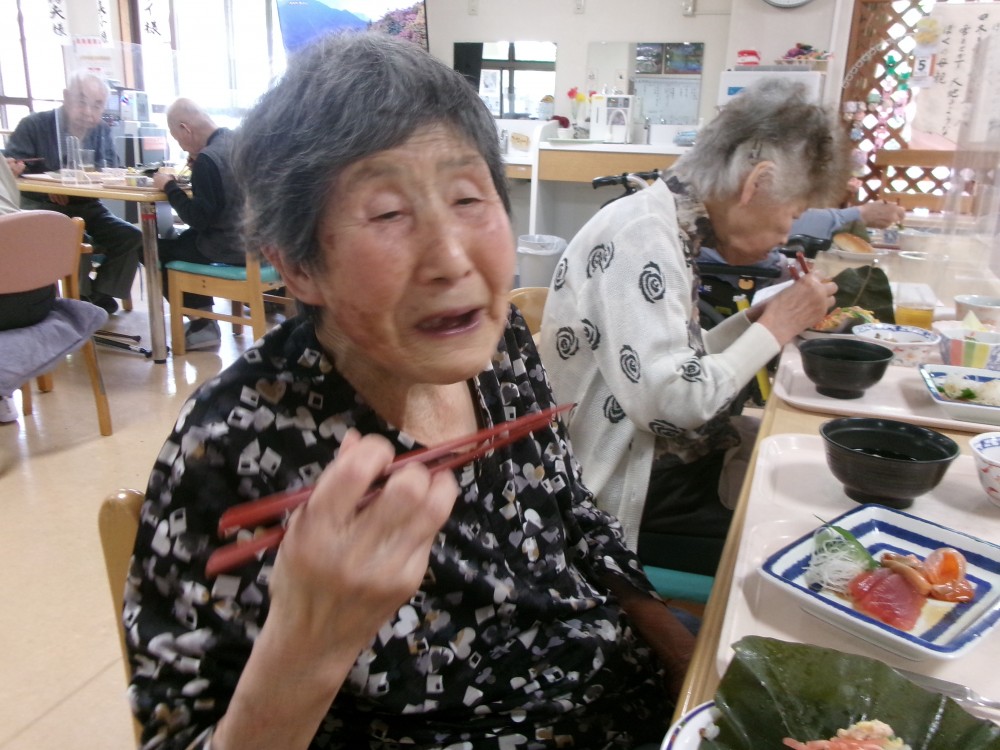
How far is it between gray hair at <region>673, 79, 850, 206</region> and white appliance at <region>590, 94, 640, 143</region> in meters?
4.36

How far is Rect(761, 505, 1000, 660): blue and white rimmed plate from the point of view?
0.64 meters

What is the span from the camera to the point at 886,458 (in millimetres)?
903

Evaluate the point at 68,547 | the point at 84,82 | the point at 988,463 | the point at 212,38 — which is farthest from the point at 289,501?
the point at 212,38

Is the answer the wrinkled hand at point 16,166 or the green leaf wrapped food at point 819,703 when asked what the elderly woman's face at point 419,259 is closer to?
the green leaf wrapped food at point 819,703

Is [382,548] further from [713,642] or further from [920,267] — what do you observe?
[920,267]

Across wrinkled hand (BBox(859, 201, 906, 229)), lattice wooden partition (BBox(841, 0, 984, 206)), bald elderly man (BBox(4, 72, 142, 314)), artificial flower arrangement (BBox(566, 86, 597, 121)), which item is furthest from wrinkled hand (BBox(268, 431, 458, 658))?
artificial flower arrangement (BBox(566, 86, 597, 121))

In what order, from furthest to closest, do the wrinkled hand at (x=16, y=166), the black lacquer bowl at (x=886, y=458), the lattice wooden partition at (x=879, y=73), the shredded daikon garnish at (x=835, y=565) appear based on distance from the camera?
the lattice wooden partition at (x=879, y=73)
the wrinkled hand at (x=16, y=166)
the black lacquer bowl at (x=886, y=458)
the shredded daikon garnish at (x=835, y=565)

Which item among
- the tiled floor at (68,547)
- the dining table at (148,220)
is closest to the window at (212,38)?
the dining table at (148,220)

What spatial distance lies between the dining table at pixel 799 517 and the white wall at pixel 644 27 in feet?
14.5

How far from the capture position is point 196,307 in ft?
15.0

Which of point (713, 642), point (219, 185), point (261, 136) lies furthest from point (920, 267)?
point (219, 185)

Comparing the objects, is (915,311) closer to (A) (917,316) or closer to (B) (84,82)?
(A) (917,316)

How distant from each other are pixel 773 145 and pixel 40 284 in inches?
96.3

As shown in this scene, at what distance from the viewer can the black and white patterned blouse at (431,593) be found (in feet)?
Answer: 2.16
